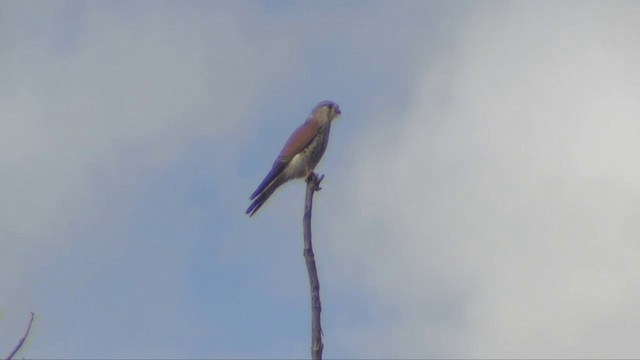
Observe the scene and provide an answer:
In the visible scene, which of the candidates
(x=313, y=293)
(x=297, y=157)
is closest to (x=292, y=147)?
(x=297, y=157)

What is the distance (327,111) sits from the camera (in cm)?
1139

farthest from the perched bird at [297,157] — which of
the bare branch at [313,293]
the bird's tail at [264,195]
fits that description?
the bare branch at [313,293]

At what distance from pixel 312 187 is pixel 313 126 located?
6.36 metres

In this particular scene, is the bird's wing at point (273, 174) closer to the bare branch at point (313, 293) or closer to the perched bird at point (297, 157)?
the perched bird at point (297, 157)

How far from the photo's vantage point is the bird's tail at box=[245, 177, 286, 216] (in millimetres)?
9836

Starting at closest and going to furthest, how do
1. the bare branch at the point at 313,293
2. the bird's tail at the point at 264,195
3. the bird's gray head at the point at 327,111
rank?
the bare branch at the point at 313,293 < the bird's tail at the point at 264,195 < the bird's gray head at the point at 327,111

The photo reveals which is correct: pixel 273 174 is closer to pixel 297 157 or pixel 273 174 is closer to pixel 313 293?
pixel 297 157

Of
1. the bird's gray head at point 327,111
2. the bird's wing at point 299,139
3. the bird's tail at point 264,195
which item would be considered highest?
the bird's gray head at point 327,111

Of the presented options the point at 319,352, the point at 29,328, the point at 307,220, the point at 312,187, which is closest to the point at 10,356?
the point at 29,328

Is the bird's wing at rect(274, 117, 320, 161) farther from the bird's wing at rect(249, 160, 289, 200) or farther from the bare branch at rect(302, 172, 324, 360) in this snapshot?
the bare branch at rect(302, 172, 324, 360)

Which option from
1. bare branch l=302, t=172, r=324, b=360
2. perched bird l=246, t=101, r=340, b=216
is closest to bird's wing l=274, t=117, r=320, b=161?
perched bird l=246, t=101, r=340, b=216

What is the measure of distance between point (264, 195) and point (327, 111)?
166 centimetres

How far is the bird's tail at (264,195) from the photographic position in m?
9.84

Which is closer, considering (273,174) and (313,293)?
(313,293)
